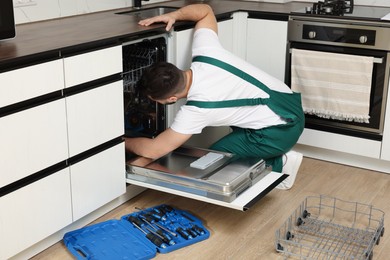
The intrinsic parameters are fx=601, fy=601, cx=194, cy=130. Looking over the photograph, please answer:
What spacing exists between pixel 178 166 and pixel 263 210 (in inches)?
20.2

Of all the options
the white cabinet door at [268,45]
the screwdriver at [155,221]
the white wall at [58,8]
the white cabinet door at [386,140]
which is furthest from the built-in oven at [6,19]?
the white cabinet door at [386,140]

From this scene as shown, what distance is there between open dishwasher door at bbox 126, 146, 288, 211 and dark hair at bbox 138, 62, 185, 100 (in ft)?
1.23

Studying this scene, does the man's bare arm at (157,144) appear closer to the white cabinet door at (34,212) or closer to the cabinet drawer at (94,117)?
the cabinet drawer at (94,117)

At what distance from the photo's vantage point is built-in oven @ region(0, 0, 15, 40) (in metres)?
2.55

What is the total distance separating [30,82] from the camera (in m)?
2.36

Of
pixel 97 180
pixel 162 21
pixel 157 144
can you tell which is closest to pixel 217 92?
pixel 157 144

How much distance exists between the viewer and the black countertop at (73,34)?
2383 mm

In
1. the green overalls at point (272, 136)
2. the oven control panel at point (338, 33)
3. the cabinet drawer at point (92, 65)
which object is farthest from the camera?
the oven control panel at point (338, 33)

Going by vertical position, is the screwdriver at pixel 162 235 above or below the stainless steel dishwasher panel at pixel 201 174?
below

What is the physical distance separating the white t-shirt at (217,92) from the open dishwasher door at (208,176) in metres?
0.19

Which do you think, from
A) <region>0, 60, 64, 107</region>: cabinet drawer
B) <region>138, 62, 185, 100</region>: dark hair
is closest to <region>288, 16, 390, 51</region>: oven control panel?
<region>138, 62, 185, 100</region>: dark hair

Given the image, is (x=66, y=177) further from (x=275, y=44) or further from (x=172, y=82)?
(x=275, y=44)

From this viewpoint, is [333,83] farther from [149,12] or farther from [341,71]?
[149,12]

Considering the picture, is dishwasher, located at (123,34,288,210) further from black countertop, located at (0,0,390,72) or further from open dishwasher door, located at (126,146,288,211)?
black countertop, located at (0,0,390,72)
